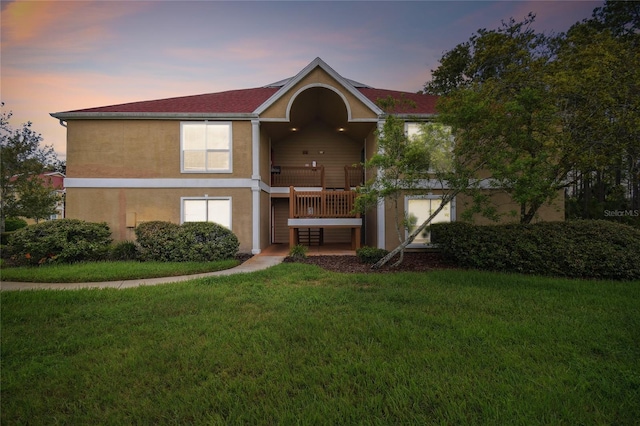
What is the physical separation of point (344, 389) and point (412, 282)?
4.47m

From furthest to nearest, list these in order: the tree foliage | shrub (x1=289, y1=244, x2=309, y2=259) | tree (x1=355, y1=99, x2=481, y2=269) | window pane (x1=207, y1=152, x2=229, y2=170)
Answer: window pane (x1=207, y1=152, x2=229, y2=170) → shrub (x1=289, y1=244, x2=309, y2=259) → tree (x1=355, y1=99, x2=481, y2=269) → the tree foliage

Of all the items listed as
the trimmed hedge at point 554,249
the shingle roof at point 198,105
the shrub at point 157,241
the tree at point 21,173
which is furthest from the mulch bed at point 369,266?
the tree at point 21,173

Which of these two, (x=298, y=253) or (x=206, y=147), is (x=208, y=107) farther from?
(x=298, y=253)

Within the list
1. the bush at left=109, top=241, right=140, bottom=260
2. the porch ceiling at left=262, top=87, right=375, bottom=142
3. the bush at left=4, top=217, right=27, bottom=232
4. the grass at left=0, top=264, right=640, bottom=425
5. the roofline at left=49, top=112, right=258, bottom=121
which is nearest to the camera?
the grass at left=0, top=264, right=640, bottom=425

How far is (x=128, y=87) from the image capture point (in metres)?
15.7

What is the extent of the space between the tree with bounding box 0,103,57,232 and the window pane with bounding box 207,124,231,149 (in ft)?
41.0

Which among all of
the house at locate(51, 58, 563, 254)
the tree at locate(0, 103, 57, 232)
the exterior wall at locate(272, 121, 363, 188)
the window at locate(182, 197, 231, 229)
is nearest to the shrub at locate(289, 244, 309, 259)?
the house at locate(51, 58, 563, 254)

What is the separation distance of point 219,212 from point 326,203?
402 centimetres

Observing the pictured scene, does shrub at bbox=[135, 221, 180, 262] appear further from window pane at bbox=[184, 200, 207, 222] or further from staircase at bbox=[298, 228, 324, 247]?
staircase at bbox=[298, 228, 324, 247]

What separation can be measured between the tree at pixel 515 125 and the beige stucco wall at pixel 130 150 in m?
7.51

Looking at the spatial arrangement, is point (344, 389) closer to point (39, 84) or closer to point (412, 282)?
point (412, 282)

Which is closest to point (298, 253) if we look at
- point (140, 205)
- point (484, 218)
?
point (140, 205)

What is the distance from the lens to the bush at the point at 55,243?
8.81 meters

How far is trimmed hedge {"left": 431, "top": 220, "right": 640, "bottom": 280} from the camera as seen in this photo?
7.53m
